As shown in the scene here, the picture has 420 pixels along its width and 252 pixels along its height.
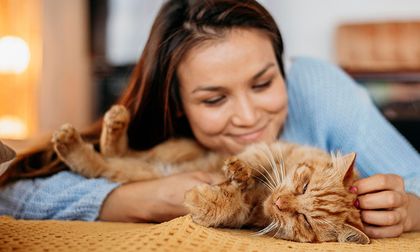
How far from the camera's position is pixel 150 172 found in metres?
1.70

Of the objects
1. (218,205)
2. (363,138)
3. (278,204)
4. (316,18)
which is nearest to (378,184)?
(278,204)

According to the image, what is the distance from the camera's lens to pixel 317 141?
5.86 ft

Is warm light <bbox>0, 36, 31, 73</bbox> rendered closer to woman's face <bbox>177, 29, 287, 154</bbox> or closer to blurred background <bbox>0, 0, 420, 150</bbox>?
blurred background <bbox>0, 0, 420, 150</bbox>

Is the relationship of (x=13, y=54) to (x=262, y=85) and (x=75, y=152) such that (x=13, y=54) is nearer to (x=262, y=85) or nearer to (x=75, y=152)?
(x=75, y=152)

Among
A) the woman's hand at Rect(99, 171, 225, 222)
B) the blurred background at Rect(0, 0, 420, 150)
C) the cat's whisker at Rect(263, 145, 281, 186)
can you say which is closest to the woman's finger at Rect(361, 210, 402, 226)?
the cat's whisker at Rect(263, 145, 281, 186)

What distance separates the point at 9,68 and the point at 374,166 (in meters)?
3.43

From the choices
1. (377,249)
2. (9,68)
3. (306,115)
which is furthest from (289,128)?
(9,68)

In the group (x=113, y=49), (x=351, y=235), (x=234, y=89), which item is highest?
(x=234, y=89)

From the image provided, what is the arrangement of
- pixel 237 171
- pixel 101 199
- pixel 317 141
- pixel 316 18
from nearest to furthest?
pixel 237 171 < pixel 101 199 < pixel 317 141 < pixel 316 18

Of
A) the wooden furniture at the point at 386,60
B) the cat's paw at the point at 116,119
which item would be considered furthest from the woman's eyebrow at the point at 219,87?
the wooden furniture at the point at 386,60

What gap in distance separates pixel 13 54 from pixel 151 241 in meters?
3.64

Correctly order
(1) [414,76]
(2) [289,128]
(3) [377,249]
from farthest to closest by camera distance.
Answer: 1. (1) [414,76]
2. (2) [289,128]
3. (3) [377,249]

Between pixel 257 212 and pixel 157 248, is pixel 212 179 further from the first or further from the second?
pixel 157 248

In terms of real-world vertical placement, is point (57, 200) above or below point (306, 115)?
below
